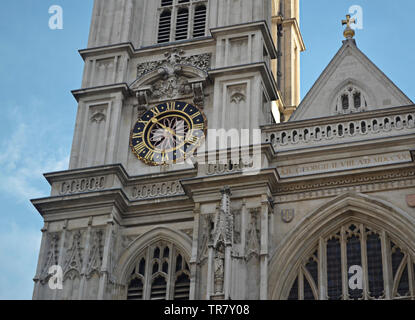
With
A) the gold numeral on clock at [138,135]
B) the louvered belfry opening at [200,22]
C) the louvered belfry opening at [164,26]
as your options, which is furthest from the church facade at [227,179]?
the louvered belfry opening at [164,26]

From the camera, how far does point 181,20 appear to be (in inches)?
1172

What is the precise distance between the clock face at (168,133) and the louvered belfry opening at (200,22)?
2889 millimetres

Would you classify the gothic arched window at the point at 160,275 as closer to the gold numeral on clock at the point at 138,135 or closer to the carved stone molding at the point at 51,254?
the carved stone molding at the point at 51,254

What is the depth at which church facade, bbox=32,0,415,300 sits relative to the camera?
23062 mm

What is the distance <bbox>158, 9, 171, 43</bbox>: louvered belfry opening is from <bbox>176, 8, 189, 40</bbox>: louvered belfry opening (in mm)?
284

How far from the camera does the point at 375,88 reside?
25969 mm

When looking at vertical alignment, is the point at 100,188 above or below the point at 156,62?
below

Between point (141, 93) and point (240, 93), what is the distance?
2.90 m

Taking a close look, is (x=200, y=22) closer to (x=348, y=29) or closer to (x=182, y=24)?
(x=182, y=24)

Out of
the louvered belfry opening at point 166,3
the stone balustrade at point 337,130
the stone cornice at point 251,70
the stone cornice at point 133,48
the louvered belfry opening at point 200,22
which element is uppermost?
the louvered belfry opening at point 166,3

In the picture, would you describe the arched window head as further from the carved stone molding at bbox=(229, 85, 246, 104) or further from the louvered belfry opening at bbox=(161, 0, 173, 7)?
the louvered belfry opening at bbox=(161, 0, 173, 7)

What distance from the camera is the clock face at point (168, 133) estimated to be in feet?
86.9
